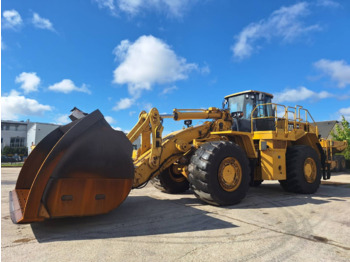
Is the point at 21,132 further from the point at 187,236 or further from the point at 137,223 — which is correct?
the point at 187,236

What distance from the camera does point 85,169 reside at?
13.3 ft

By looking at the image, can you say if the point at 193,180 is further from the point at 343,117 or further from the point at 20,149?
the point at 20,149

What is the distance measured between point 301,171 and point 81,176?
6.23 meters

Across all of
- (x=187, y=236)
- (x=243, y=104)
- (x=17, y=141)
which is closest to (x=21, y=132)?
(x=17, y=141)

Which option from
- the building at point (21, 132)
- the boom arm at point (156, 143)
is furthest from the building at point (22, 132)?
the boom arm at point (156, 143)

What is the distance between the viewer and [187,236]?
3777 mm

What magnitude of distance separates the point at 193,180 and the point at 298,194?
13.0ft

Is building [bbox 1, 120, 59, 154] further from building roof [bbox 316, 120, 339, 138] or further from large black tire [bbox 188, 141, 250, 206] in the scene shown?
large black tire [bbox 188, 141, 250, 206]

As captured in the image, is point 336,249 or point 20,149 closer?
point 336,249

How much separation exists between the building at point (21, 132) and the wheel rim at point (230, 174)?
49403mm

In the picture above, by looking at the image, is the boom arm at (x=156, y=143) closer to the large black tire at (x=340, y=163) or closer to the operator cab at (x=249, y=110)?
the operator cab at (x=249, y=110)

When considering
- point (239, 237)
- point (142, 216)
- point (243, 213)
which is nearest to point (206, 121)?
point (243, 213)

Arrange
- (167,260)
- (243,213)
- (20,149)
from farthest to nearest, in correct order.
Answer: (20,149) < (243,213) < (167,260)

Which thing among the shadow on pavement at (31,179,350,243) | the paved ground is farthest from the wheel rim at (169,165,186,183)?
the paved ground
